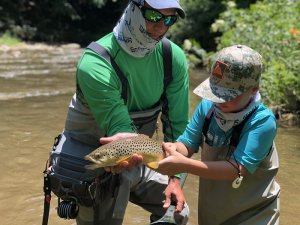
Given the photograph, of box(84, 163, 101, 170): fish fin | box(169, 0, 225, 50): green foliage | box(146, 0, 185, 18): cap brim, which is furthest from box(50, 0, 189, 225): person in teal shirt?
box(169, 0, 225, 50): green foliage

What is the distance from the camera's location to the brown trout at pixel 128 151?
2.69m

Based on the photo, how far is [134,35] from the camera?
3.04 metres

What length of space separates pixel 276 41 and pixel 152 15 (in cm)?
687

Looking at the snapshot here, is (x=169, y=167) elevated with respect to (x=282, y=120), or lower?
elevated

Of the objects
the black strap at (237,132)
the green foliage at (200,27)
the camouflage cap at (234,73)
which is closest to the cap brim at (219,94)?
the camouflage cap at (234,73)

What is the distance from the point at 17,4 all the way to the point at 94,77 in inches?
1123

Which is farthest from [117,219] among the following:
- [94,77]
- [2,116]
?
[2,116]

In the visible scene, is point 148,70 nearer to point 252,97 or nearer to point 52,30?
point 252,97

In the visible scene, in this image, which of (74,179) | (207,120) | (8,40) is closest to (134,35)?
(207,120)

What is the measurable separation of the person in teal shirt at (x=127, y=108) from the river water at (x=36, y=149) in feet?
4.87

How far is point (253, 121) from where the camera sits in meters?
2.61

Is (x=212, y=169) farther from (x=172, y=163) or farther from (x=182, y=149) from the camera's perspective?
(x=182, y=149)

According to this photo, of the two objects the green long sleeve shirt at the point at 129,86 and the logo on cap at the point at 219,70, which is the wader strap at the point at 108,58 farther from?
the logo on cap at the point at 219,70

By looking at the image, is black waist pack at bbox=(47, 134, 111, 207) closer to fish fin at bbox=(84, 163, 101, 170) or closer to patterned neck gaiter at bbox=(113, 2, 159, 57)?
fish fin at bbox=(84, 163, 101, 170)
